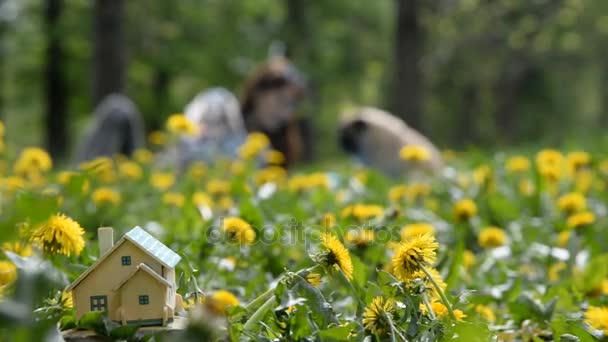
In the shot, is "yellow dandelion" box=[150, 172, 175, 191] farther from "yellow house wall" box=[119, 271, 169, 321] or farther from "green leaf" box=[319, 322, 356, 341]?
"green leaf" box=[319, 322, 356, 341]

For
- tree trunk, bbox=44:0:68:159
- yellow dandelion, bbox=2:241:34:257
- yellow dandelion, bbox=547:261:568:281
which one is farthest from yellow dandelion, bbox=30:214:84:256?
tree trunk, bbox=44:0:68:159

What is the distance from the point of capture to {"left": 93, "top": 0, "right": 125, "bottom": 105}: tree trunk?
10.9 meters

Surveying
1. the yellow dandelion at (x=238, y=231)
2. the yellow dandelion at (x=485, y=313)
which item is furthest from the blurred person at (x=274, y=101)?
the yellow dandelion at (x=238, y=231)

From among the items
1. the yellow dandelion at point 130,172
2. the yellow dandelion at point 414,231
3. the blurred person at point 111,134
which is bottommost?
the yellow dandelion at point 414,231

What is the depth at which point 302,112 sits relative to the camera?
20281mm

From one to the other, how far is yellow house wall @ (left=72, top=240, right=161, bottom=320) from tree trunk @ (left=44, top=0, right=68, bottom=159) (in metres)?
19.8

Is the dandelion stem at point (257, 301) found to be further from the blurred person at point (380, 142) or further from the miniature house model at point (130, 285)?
the blurred person at point (380, 142)

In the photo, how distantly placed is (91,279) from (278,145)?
8.91 m

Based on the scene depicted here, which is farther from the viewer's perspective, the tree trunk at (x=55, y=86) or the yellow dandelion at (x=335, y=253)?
the tree trunk at (x=55, y=86)

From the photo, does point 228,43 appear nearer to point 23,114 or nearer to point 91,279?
point 23,114

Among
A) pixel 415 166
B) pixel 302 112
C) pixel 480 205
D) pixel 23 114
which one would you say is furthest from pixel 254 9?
pixel 480 205

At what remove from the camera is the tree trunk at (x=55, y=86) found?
21500 mm

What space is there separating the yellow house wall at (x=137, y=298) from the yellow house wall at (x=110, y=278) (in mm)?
33

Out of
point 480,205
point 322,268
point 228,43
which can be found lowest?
point 322,268
